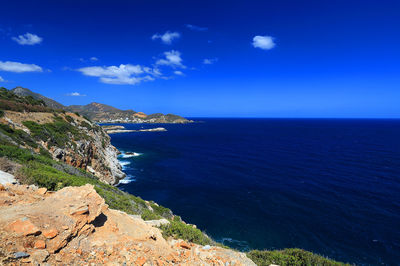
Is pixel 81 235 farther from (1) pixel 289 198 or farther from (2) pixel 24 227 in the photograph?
(1) pixel 289 198

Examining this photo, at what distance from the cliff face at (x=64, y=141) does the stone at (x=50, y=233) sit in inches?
978

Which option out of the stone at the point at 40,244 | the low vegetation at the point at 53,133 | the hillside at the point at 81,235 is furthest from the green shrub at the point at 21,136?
the stone at the point at 40,244

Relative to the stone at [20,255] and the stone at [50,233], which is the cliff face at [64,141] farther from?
the stone at [20,255]

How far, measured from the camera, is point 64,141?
105ft

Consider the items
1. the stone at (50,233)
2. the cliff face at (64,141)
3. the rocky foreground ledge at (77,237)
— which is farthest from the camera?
the cliff face at (64,141)

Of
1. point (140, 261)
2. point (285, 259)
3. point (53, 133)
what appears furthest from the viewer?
point (53, 133)

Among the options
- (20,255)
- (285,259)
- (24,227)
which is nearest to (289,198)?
(285,259)

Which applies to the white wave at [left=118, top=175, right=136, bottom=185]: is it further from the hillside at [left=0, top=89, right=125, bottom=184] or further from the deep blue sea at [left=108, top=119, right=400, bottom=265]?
the hillside at [left=0, top=89, right=125, bottom=184]

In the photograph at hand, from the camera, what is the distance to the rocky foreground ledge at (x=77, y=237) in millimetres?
5379

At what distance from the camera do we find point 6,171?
41.5ft

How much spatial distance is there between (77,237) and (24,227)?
1.58m

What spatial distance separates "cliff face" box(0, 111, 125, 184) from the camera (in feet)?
93.2

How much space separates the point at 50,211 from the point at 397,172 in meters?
62.7

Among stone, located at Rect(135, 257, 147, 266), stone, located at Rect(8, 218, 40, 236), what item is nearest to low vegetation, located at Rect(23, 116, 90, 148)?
stone, located at Rect(8, 218, 40, 236)
